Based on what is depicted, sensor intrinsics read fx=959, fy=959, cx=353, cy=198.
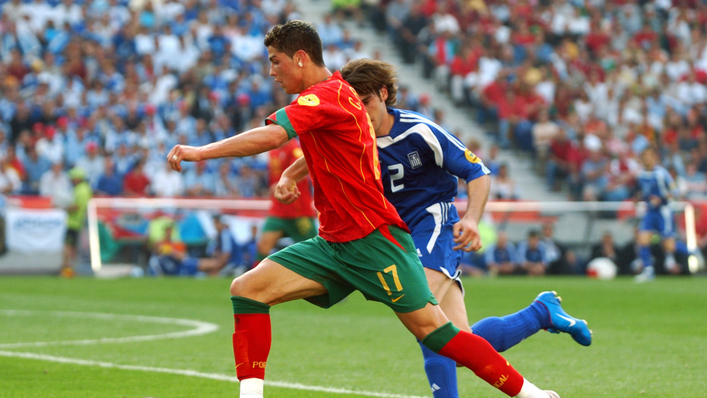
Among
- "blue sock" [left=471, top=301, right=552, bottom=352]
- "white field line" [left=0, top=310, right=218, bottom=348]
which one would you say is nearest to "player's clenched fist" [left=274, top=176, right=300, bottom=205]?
"blue sock" [left=471, top=301, right=552, bottom=352]

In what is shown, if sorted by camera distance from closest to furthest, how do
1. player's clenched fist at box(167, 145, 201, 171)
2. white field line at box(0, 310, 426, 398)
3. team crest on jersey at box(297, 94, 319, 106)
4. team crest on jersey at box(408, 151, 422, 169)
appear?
player's clenched fist at box(167, 145, 201, 171), team crest on jersey at box(297, 94, 319, 106), team crest on jersey at box(408, 151, 422, 169), white field line at box(0, 310, 426, 398)

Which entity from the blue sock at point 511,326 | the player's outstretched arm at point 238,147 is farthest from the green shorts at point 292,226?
the player's outstretched arm at point 238,147

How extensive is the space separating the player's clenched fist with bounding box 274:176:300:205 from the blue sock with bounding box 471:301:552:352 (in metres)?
1.36

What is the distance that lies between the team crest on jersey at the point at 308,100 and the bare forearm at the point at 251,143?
194mm

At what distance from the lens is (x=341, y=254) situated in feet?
15.8

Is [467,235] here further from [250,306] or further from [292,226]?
[292,226]

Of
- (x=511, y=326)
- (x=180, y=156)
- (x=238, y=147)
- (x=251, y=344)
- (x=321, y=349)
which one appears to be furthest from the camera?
(x=321, y=349)

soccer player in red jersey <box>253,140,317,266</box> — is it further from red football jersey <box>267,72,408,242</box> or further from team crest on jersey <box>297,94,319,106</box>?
team crest on jersey <box>297,94,319,106</box>

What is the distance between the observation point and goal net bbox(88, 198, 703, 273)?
18.0 m

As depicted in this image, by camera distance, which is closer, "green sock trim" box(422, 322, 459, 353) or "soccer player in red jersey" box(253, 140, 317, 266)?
"green sock trim" box(422, 322, 459, 353)

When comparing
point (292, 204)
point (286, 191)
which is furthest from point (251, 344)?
point (292, 204)

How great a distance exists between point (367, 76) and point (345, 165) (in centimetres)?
84

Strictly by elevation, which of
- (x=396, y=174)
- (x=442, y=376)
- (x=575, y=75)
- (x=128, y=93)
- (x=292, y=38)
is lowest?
(x=442, y=376)

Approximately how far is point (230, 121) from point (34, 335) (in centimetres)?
1213
